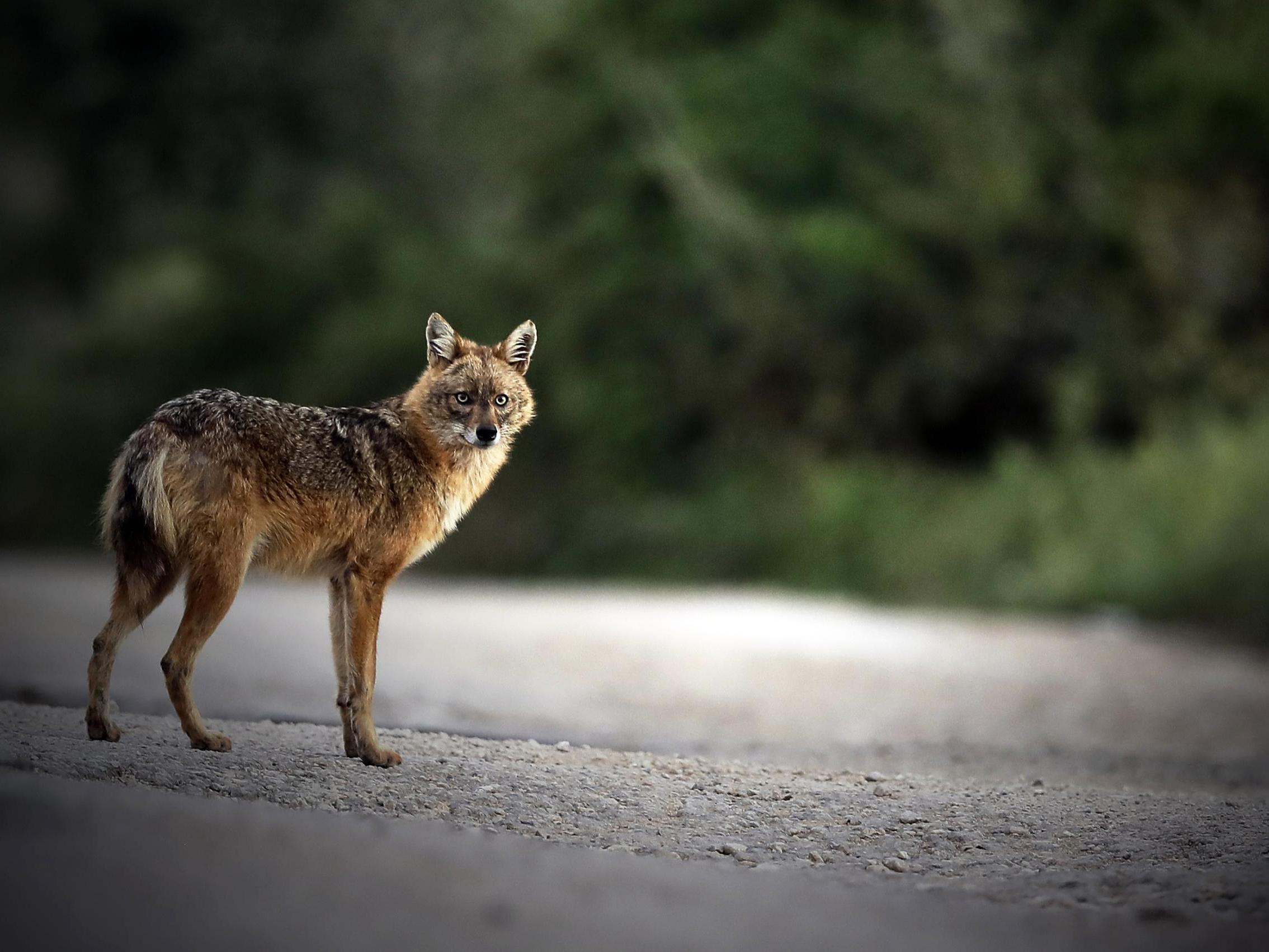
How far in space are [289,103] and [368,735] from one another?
2500cm

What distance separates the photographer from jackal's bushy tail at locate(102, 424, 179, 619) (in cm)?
464

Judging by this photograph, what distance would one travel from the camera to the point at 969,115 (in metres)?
19.6

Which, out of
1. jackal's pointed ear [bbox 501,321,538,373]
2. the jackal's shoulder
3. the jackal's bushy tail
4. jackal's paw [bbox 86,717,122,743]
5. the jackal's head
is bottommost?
jackal's paw [bbox 86,717,122,743]

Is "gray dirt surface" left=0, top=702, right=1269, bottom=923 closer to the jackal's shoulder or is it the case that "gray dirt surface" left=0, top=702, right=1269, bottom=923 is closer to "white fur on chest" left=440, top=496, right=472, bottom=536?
"white fur on chest" left=440, top=496, right=472, bottom=536

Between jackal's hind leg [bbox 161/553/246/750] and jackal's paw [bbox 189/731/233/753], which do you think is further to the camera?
jackal's paw [bbox 189/731/233/753]

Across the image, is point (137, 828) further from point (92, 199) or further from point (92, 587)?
point (92, 199)

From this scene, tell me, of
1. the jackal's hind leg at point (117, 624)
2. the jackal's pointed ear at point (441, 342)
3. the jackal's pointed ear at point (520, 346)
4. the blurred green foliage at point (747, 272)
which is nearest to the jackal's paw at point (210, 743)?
the jackal's hind leg at point (117, 624)

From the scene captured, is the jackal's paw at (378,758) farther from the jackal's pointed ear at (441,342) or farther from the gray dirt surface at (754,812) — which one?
the jackal's pointed ear at (441,342)

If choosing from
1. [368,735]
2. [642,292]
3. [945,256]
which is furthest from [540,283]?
[368,735]

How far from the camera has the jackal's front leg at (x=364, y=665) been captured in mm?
4840

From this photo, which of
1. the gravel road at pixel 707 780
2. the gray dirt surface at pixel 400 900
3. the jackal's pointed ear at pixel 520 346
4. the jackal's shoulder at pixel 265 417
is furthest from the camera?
the jackal's pointed ear at pixel 520 346

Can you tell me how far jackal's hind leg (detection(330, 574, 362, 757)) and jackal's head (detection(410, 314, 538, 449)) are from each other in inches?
26.5

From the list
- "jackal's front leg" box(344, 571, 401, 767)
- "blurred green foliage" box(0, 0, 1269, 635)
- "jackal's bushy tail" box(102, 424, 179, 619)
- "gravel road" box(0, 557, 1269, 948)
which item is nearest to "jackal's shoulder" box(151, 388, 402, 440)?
"jackal's bushy tail" box(102, 424, 179, 619)

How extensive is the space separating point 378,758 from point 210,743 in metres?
0.59
